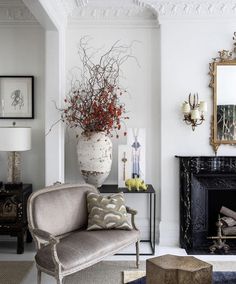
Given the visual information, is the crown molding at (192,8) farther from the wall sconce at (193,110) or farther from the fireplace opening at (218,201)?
the fireplace opening at (218,201)

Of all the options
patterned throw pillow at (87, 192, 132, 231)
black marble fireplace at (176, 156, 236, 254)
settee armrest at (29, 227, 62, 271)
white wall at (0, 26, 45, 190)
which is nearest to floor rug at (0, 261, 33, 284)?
settee armrest at (29, 227, 62, 271)

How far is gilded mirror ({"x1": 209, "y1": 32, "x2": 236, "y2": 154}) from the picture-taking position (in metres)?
4.25

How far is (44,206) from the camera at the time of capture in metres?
3.24

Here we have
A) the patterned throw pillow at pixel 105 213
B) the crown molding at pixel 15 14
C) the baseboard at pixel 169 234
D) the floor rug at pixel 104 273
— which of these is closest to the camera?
the floor rug at pixel 104 273

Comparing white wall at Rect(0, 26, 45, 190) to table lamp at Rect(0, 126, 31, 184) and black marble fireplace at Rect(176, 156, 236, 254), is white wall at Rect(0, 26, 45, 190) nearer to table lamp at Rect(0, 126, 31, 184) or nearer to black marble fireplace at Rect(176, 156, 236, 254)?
table lamp at Rect(0, 126, 31, 184)

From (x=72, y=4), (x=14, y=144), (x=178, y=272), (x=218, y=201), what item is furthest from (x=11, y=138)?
(x=218, y=201)

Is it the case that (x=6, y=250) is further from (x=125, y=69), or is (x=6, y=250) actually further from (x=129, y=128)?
(x=125, y=69)

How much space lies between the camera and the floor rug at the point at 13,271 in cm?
332

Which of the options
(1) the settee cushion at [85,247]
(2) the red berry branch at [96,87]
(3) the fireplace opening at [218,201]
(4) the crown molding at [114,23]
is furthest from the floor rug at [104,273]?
(4) the crown molding at [114,23]

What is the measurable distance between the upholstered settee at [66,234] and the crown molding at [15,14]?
211 centimetres

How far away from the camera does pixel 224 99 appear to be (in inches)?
168

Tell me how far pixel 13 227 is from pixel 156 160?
71.2 inches

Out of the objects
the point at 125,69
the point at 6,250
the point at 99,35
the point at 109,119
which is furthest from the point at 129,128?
the point at 6,250

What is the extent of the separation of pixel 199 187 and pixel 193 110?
885mm
